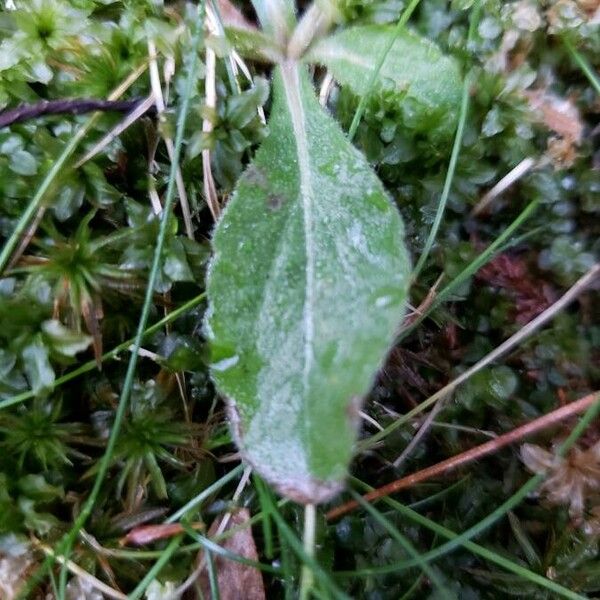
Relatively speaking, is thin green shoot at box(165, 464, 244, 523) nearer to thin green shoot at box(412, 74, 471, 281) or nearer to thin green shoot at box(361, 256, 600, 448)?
thin green shoot at box(361, 256, 600, 448)

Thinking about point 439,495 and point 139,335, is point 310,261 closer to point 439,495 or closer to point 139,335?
point 139,335

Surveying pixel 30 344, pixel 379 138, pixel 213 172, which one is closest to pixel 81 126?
pixel 213 172

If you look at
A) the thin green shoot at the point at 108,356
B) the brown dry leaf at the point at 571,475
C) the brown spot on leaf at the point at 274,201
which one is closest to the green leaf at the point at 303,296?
the brown spot on leaf at the point at 274,201

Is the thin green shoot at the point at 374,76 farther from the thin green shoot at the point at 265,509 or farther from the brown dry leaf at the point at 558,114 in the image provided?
the thin green shoot at the point at 265,509

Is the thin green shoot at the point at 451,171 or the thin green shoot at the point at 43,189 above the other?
the thin green shoot at the point at 451,171

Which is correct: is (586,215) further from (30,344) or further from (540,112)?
(30,344)

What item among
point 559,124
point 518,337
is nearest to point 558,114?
point 559,124

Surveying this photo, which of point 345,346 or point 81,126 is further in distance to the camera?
point 81,126
